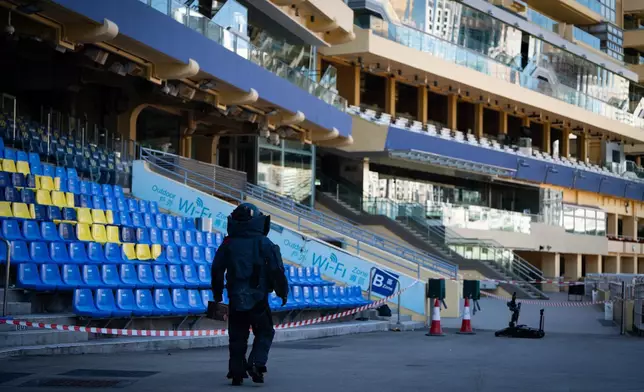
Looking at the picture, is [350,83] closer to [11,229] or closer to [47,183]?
[47,183]

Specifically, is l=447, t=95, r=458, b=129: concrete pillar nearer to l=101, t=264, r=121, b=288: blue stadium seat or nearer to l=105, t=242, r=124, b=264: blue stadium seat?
l=105, t=242, r=124, b=264: blue stadium seat

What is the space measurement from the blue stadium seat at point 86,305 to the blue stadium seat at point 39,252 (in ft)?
3.65

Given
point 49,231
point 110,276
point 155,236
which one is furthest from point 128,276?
point 155,236

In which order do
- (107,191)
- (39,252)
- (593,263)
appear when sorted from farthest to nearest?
(593,263)
(107,191)
(39,252)

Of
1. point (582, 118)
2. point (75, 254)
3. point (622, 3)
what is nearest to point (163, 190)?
point (75, 254)

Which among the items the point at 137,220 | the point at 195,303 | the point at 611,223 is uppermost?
the point at 611,223

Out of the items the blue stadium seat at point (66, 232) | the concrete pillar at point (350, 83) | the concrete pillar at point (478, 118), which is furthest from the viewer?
the concrete pillar at point (478, 118)

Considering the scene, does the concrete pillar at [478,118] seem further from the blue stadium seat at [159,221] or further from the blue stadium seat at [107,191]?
the blue stadium seat at [107,191]

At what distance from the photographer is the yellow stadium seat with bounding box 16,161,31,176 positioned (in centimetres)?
1962

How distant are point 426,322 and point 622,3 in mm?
62706

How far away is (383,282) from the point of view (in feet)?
79.7

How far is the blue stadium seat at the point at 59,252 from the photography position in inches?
625

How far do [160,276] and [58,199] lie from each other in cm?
311

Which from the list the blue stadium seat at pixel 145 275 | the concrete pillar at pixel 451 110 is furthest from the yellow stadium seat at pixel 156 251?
the concrete pillar at pixel 451 110
